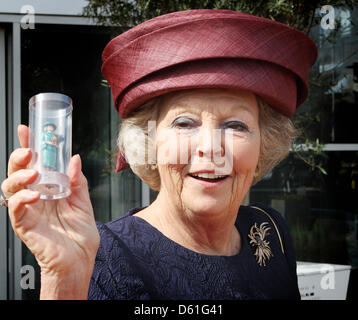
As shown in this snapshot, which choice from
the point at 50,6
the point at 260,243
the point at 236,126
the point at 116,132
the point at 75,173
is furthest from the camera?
the point at 116,132

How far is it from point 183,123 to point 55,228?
1.49ft

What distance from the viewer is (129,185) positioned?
134 inches

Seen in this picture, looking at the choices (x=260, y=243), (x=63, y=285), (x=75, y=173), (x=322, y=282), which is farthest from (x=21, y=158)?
(x=322, y=282)

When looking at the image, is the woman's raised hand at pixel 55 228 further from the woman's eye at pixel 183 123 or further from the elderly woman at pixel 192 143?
the woman's eye at pixel 183 123

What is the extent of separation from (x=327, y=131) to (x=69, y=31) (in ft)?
7.77

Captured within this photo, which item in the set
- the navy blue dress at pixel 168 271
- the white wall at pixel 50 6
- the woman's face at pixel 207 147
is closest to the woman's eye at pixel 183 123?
the woman's face at pixel 207 147

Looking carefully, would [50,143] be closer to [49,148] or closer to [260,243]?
[49,148]

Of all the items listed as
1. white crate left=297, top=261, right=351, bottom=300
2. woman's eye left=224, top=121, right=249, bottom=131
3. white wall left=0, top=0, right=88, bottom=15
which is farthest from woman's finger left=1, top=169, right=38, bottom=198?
white wall left=0, top=0, right=88, bottom=15

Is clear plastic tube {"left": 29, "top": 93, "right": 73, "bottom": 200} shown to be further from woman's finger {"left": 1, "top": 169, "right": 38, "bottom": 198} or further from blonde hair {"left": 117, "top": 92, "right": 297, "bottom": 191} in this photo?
blonde hair {"left": 117, "top": 92, "right": 297, "bottom": 191}

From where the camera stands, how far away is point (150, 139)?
3.92ft

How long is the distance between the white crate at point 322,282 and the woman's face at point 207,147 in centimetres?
133

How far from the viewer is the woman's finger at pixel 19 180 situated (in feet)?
2.58

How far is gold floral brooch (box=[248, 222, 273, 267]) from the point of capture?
4.20 ft
